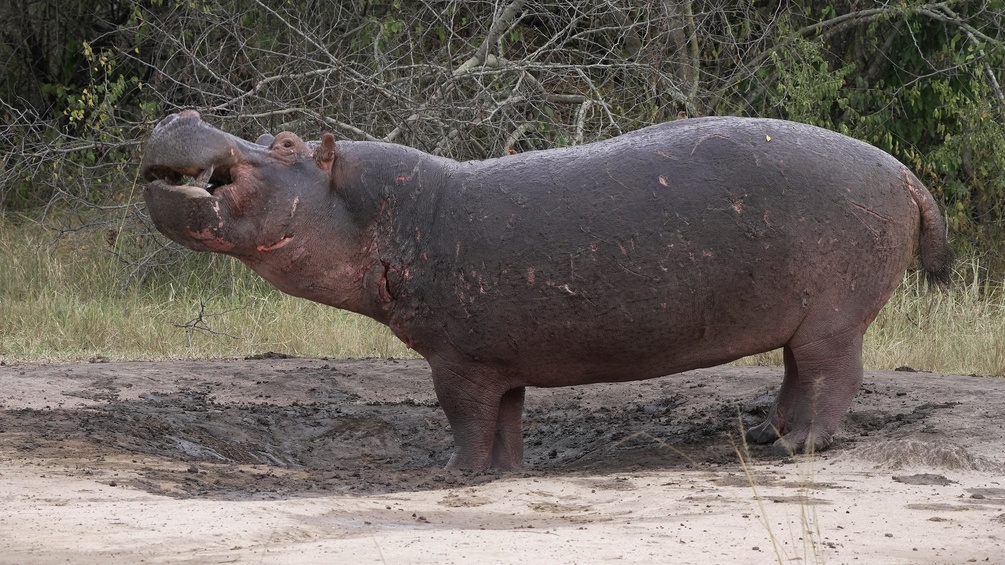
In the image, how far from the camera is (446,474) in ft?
16.8

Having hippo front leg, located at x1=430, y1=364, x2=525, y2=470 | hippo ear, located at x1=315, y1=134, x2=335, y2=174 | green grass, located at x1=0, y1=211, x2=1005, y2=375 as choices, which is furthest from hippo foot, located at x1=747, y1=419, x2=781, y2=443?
green grass, located at x1=0, y1=211, x2=1005, y2=375

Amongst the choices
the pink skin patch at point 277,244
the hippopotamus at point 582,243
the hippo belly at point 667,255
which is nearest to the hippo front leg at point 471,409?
the hippopotamus at point 582,243

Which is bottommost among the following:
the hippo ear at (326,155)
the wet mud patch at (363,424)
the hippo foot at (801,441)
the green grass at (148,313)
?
the green grass at (148,313)

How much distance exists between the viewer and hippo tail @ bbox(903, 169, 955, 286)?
215 inches

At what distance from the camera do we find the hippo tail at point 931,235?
5.47 meters

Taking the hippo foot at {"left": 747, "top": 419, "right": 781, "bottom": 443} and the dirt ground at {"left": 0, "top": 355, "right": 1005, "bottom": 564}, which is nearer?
the dirt ground at {"left": 0, "top": 355, "right": 1005, "bottom": 564}

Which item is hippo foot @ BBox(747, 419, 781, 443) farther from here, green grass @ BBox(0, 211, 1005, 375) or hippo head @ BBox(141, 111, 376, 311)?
green grass @ BBox(0, 211, 1005, 375)

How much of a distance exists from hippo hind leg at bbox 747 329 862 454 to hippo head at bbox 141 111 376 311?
183 cm

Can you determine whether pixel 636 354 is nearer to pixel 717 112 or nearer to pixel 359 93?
pixel 359 93

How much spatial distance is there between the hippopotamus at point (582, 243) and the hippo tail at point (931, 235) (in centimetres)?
2

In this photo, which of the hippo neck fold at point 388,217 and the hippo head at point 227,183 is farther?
the hippo neck fold at point 388,217

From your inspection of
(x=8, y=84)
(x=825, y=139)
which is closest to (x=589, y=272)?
(x=825, y=139)

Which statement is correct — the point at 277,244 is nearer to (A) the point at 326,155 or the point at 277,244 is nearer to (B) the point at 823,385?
(A) the point at 326,155

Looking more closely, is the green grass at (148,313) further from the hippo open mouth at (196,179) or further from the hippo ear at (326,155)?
the hippo ear at (326,155)
